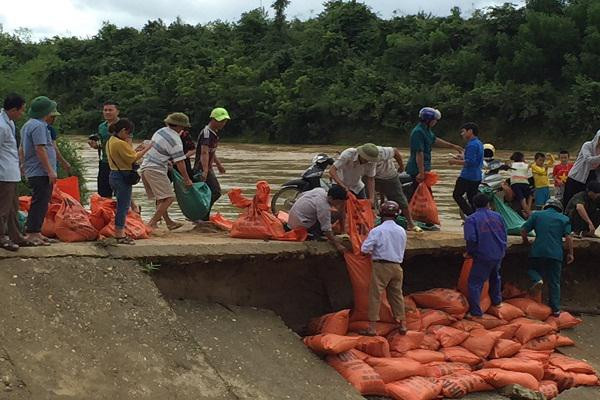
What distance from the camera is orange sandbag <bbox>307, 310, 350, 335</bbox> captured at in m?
6.91

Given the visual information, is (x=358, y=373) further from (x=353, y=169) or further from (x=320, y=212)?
(x=353, y=169)

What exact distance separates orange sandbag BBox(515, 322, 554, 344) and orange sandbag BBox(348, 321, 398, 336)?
4.24 feet

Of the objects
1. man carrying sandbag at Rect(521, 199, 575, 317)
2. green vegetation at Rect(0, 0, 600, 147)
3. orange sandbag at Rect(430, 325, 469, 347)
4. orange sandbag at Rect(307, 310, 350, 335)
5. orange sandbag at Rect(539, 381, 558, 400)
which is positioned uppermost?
green vegetation at Rect(0, 0, 600, 147)

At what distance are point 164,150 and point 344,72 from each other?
35848mm

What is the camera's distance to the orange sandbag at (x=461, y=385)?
641 cm

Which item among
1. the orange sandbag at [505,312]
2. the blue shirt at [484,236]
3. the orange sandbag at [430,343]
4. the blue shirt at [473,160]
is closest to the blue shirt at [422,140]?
the blue shirt at [473,160]

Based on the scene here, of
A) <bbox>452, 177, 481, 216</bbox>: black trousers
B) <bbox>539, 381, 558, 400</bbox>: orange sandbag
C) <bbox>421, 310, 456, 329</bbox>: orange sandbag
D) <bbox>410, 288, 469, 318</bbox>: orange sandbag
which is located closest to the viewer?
<bbox>539, 381, 558, 400</bbox>: orange sandbag

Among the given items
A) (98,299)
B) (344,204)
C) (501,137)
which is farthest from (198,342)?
(501,137)

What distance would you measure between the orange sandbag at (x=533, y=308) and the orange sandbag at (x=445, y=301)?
0.76m

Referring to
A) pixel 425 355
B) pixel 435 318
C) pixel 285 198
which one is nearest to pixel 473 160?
pixel 435 318

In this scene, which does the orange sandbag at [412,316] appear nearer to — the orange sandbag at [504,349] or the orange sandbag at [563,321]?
the orange sandbag at [504,349]

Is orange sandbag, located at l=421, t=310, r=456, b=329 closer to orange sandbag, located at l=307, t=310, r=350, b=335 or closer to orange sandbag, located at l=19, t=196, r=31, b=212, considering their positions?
orange sandbag, located at l=307, t=310, r=350, b=335

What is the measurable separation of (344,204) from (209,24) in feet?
176

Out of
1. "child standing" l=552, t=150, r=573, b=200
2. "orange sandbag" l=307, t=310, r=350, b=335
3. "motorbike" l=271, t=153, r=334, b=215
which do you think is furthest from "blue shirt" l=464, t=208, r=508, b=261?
"child standing" l=552, t=150, r=573, b=200
